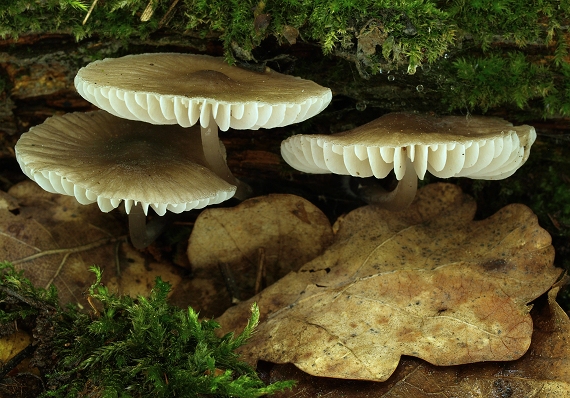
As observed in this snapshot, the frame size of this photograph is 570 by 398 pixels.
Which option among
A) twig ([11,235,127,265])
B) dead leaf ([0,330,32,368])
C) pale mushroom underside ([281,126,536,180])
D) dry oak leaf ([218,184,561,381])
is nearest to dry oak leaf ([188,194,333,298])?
dry oak leaf ([218,184,561,381])

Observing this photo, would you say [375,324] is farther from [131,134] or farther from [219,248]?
[131,134]

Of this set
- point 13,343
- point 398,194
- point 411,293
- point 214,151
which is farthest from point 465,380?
point 13,343

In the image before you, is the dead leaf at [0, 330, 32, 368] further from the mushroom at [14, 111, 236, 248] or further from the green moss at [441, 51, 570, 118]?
the green moss at [441, 51, 570, 118]

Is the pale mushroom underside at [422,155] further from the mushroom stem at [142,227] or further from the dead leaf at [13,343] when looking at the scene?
the dead leaf at [13,343]

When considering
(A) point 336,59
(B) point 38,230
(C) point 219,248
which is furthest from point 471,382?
(B) point 38,230

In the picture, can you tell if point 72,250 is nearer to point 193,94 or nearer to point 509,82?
point 193,94

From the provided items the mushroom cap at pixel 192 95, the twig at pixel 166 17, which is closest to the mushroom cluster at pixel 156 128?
the mushroom cap at pixel 192 95
